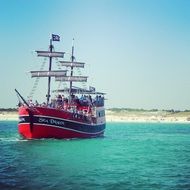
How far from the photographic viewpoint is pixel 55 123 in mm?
55594

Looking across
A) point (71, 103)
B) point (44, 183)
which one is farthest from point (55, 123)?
point (44, 183)

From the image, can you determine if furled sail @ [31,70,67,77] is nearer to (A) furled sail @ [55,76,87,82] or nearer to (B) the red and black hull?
(A) furled sail @ [55,76,87,82]

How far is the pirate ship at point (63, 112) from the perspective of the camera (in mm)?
54906

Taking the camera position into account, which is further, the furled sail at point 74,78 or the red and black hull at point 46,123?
the furled sail at point 74,78

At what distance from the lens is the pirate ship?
54.9 metres

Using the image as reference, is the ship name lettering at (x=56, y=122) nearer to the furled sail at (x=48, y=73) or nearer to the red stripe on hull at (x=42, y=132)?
the red stripe on hull at (x=42, y=132)

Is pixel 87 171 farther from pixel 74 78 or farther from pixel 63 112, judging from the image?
pixel 74 78

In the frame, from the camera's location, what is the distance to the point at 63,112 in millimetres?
56188

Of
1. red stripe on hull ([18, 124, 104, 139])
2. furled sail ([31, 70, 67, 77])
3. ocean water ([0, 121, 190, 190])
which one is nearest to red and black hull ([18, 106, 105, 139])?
red stripe on hull ([18, 124, 104, 139])

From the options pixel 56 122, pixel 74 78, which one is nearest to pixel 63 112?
pixel 56 122

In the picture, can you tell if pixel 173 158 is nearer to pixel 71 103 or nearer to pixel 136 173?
pixel 136 173

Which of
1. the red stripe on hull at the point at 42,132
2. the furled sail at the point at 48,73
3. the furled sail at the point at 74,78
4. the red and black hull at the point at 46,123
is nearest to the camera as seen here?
the red and black hull at the point at 46,123

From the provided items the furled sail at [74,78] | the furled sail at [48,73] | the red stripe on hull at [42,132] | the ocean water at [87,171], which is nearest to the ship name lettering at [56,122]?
the red stripe on hull at [42,132]

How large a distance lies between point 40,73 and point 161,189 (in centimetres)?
4465
